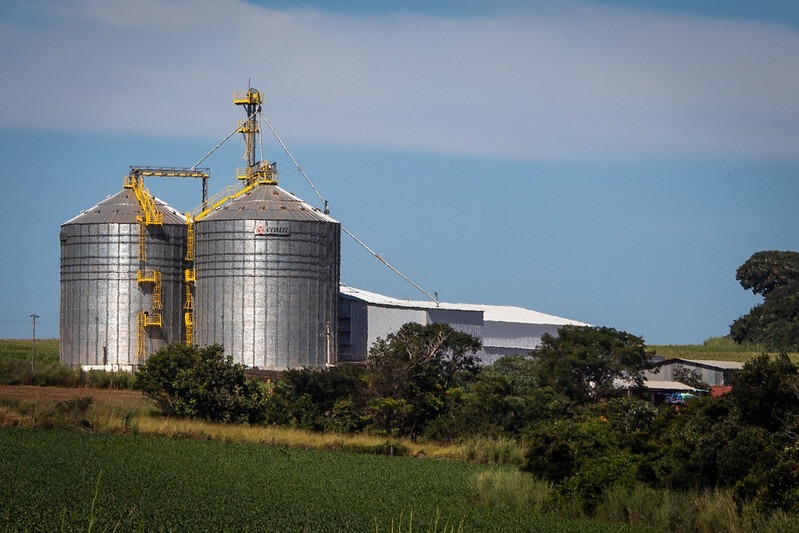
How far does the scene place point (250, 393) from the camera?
193ft

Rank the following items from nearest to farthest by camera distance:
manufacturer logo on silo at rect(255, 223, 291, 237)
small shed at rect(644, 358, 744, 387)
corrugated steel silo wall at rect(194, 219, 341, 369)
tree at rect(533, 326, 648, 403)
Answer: tree at rect(533, 326, 648, 403) → corrugated steel silo wall at rect(194, 219, 341, 369) → manufacturer logo on silo at rect(255, 223, 291, 237) → small shed at rect(644, 358, 744, 387)

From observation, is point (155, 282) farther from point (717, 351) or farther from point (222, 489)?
point (717, 351)

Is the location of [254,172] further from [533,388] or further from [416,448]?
[416,448]

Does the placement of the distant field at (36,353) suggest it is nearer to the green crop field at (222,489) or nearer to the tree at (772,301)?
the green crop field at (222,489)

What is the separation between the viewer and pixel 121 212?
77062 mm

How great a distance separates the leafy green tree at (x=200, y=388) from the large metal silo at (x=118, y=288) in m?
15.8

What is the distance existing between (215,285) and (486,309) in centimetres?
2627

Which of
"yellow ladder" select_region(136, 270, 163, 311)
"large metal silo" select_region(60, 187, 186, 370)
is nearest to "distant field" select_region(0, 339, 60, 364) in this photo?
"large metal silo" select_region(60, 187, 186, 370)

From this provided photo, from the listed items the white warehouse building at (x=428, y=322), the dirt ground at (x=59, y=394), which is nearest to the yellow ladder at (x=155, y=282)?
the dirt ground at (x=59, y=394)

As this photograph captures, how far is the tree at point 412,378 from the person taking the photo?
58.5 metres

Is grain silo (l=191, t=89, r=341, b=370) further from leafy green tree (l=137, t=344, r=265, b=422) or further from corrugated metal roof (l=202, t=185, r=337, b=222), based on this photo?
leafy green tree (l=137, t=344, r=265, b=422)

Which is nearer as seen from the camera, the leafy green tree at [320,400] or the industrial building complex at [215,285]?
the leafy green tree at [320,400]

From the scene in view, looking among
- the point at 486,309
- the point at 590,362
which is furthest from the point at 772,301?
the point at 590,362

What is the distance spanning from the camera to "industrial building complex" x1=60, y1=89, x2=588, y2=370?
73.1 m
